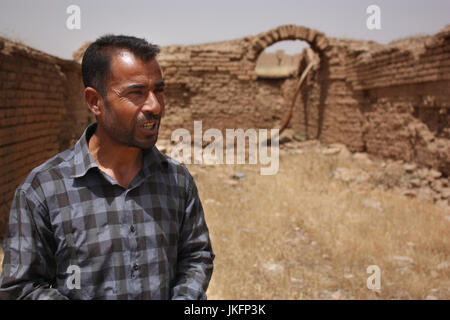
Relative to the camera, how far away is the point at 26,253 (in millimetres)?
1166

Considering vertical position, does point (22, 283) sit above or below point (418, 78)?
below

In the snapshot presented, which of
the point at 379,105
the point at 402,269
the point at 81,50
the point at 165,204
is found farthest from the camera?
the point at 81,50

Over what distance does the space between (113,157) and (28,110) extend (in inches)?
162

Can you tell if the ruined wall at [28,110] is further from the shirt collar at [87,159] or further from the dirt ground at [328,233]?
the shirt collar at [87,159]

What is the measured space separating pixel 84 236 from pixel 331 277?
142 inches

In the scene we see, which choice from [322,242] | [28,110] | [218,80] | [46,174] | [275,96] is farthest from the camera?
[275,96]

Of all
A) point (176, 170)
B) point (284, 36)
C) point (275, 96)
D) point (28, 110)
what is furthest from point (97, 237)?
point (275, 96)

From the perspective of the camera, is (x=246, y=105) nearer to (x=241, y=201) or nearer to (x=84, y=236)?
(x=241, y=201)

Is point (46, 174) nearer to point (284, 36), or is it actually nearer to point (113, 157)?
point (113, 157)

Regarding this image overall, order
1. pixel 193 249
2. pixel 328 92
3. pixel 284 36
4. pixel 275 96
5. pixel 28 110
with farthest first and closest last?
pixel 275 96
pixel 328 92
pixel 284 36
pixel 28 110
pixel 193 249

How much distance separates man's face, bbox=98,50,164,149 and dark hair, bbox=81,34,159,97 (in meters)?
0.02

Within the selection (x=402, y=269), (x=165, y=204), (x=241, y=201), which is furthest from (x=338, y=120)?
(x=165, y=204)

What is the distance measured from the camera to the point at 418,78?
702 centimetres

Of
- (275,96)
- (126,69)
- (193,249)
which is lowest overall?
(193,249)
